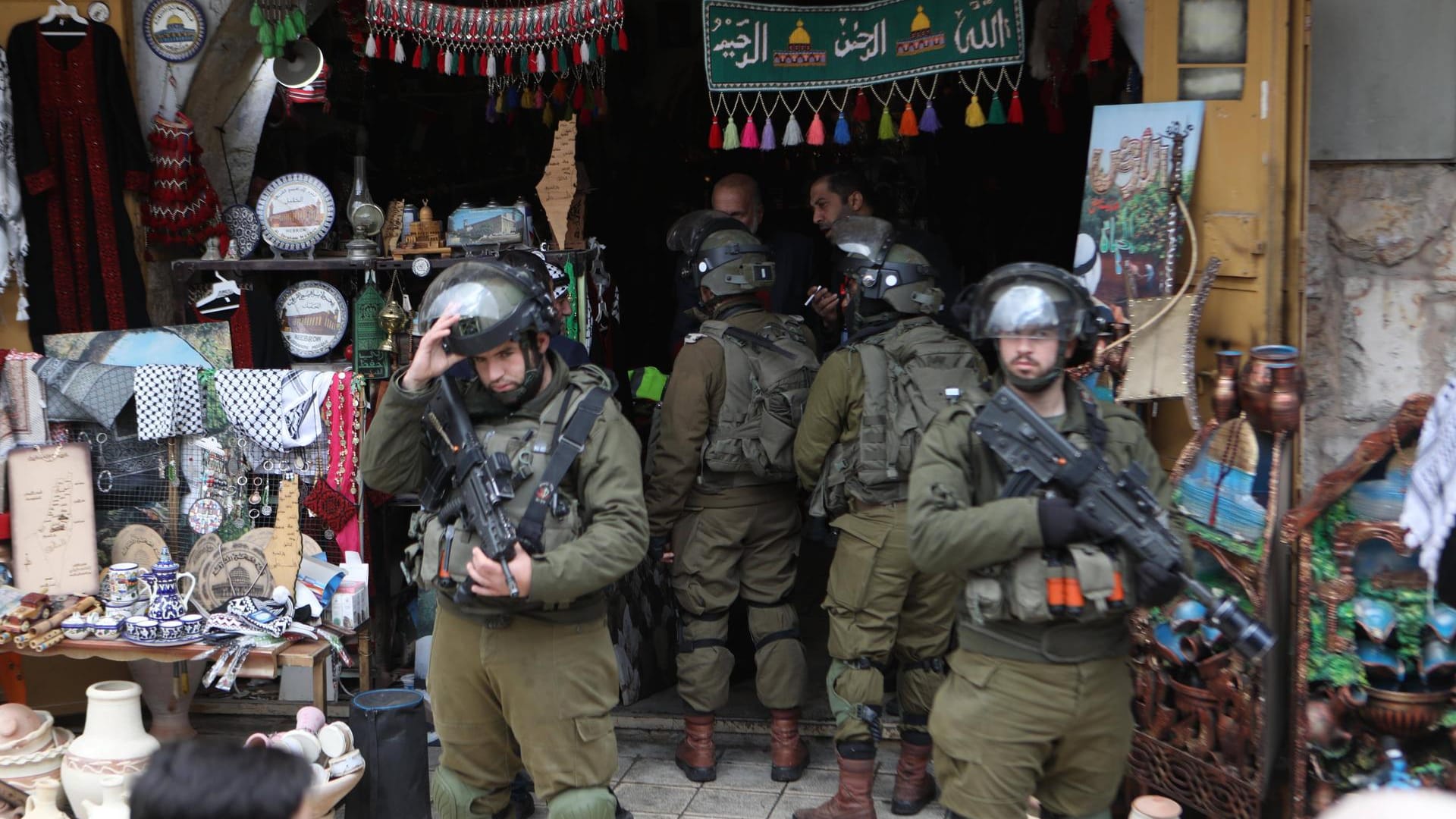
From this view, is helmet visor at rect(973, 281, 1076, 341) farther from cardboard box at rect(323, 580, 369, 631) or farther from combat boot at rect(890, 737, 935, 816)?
cardboard box at rect(323, 580, 369, 631)

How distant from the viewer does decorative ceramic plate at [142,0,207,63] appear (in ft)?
19.9

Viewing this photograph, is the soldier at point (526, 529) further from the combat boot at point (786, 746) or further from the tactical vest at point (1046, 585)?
the combat boot at point (786, 746)

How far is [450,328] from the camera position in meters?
3.86

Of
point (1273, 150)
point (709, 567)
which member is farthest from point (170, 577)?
point (1273, 150)

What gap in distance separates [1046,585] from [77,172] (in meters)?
4.57

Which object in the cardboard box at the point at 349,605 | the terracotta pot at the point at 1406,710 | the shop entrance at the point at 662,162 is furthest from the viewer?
the shop entrance at the point at 662,162

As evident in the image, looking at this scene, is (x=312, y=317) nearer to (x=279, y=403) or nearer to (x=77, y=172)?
(x=279, y=403)

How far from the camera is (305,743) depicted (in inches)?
181

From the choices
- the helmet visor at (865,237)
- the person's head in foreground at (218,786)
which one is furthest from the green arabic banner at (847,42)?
the person's head in foreground at (218,786)

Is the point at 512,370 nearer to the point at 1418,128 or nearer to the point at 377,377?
the point at 377,377

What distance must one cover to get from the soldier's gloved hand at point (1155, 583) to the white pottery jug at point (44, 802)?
359cm

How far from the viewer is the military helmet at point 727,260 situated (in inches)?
Result: 212

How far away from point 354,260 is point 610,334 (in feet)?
4.33

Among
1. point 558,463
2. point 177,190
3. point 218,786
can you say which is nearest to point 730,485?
point 558,463
